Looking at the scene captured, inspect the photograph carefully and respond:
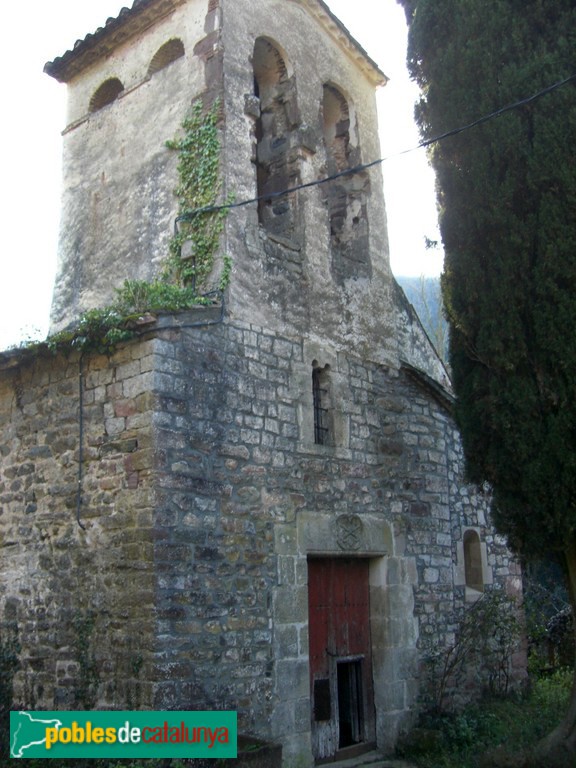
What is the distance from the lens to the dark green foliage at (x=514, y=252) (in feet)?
22.6

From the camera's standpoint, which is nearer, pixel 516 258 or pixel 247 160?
pixel 516 258

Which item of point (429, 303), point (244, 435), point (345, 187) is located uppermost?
point (429, 303)

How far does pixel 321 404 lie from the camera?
26.6ft

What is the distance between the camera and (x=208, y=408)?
675 centimetres

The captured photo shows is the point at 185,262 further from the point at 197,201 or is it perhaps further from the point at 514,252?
the point at 514,252

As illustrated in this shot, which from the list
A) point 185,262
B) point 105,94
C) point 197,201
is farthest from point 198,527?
point 105,94

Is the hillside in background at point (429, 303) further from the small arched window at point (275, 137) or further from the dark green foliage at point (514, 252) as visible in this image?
the dark green foliage at point (514, 252)

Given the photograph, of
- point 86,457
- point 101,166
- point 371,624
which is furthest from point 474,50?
point 371,624

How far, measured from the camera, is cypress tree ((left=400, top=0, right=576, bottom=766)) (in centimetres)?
686

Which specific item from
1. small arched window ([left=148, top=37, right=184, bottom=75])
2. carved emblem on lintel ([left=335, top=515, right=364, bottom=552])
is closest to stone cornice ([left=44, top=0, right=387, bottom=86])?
small arched window ([left=148, top=37, right=184, bottom=75])

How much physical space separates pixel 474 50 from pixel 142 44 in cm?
375

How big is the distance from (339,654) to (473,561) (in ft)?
9.26

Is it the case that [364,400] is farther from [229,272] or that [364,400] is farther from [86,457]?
[86,457]

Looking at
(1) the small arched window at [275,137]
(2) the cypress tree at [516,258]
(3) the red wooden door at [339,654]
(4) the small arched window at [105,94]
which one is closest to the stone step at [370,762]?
(3) the red wooden door at [339,654]
